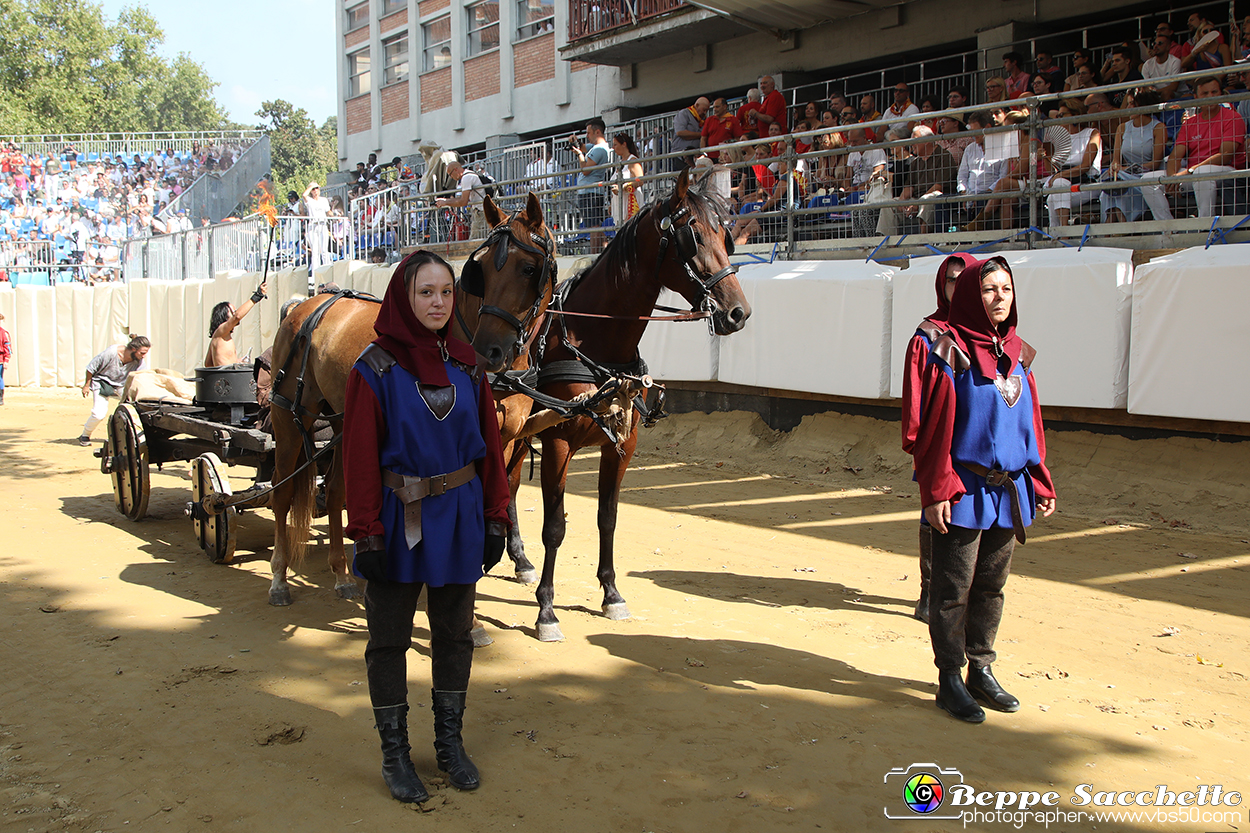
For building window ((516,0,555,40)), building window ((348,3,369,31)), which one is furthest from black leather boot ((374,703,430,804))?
building window ((348,3,369,31))

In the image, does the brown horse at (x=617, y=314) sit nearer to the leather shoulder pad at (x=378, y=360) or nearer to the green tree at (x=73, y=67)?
the leather shoulder pad at (x=378, y=360)

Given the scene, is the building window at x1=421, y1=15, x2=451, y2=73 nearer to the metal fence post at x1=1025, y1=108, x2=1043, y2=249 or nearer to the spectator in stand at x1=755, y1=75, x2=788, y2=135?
the spectator in stand at x1=755, y1=75, x2=788, y2=135

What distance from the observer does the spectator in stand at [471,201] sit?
1562cm

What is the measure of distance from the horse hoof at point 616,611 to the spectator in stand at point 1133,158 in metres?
6.59

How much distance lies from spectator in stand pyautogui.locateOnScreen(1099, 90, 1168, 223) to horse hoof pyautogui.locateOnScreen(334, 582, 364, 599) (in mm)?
7851

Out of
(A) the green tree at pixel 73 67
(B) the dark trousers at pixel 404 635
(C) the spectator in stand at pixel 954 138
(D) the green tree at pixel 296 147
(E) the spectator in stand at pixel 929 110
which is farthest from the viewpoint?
(D) the green tree at pixel 296 147

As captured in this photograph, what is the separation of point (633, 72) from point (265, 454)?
673 inches

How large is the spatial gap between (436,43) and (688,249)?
89.6 feet

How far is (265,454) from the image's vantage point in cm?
697

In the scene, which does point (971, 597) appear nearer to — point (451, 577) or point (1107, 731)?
point (1107, 731)

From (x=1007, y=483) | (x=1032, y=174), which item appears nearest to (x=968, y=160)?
(x=1032, y=174)

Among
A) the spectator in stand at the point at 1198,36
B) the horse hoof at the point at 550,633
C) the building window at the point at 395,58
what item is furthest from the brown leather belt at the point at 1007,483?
the building window at the point at 395,58

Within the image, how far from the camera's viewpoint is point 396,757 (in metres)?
3.59

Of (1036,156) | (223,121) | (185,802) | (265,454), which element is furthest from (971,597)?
(223,121)
